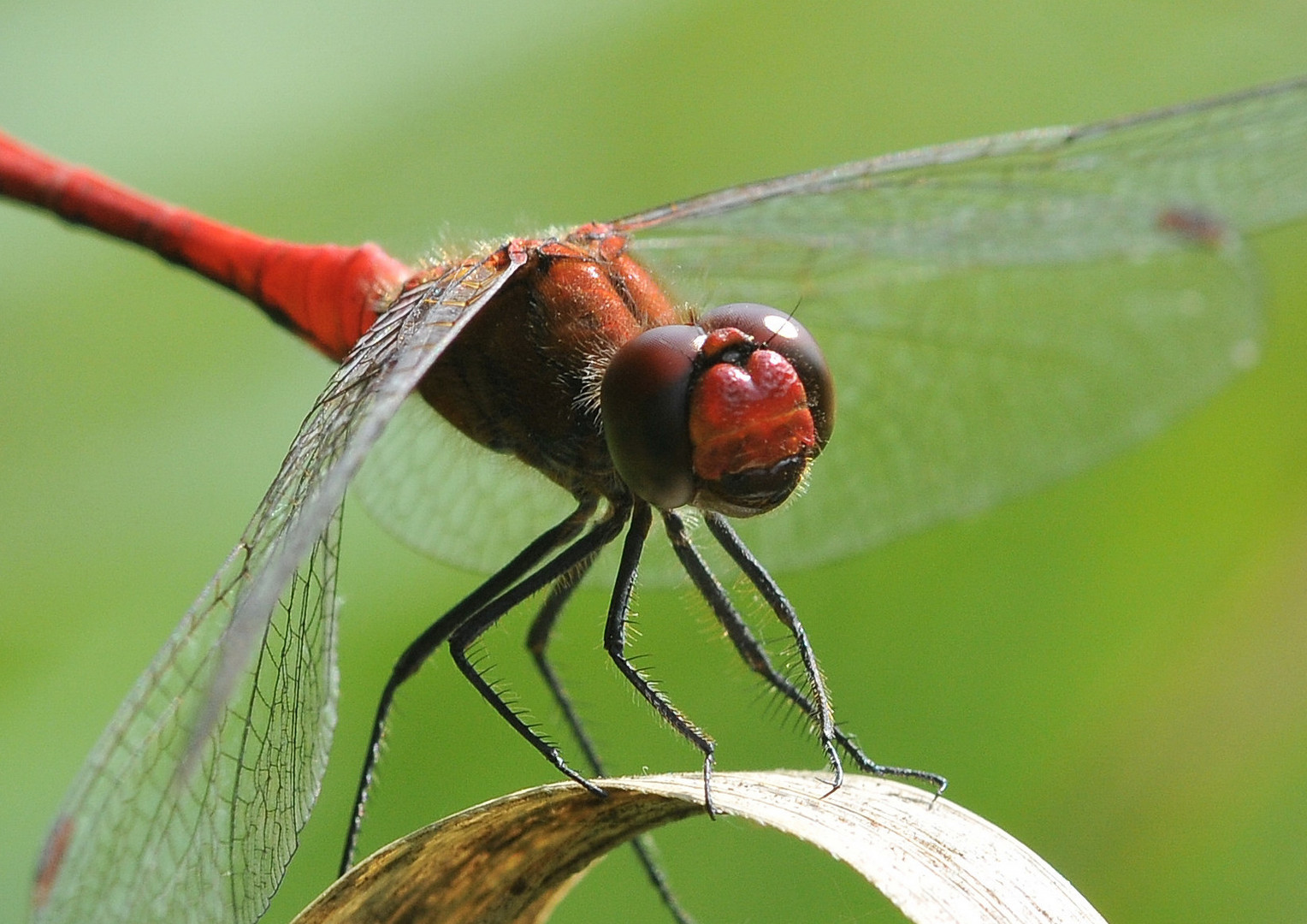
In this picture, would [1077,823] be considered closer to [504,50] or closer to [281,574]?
[281,574]

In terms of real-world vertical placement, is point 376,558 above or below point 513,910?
above

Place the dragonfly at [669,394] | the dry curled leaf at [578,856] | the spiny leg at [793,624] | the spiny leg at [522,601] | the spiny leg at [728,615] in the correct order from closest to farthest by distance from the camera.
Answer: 1. the dry curled leaf at [578,856]
2. the dragonfly at [669,394]
3. the spiny leg at [793,624]
4. the spiny leg at [522,601]
5. the spiny leg at [728,615]

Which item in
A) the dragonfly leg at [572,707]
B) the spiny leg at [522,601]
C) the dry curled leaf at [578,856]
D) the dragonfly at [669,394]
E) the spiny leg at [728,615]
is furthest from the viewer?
the dragonfly leg at [572,707]

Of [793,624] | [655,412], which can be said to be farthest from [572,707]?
[655,412]

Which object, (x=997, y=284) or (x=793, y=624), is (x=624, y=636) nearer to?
(x=793, y=624)

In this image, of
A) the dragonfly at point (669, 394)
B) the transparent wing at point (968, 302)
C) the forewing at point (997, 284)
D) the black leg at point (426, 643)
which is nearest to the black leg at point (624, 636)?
the dragonfly at point (669, 394)

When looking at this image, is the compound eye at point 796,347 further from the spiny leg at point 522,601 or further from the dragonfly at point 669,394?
the spiny leg at point 522,601

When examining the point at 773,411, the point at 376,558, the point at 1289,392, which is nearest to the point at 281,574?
the point at 773,411
